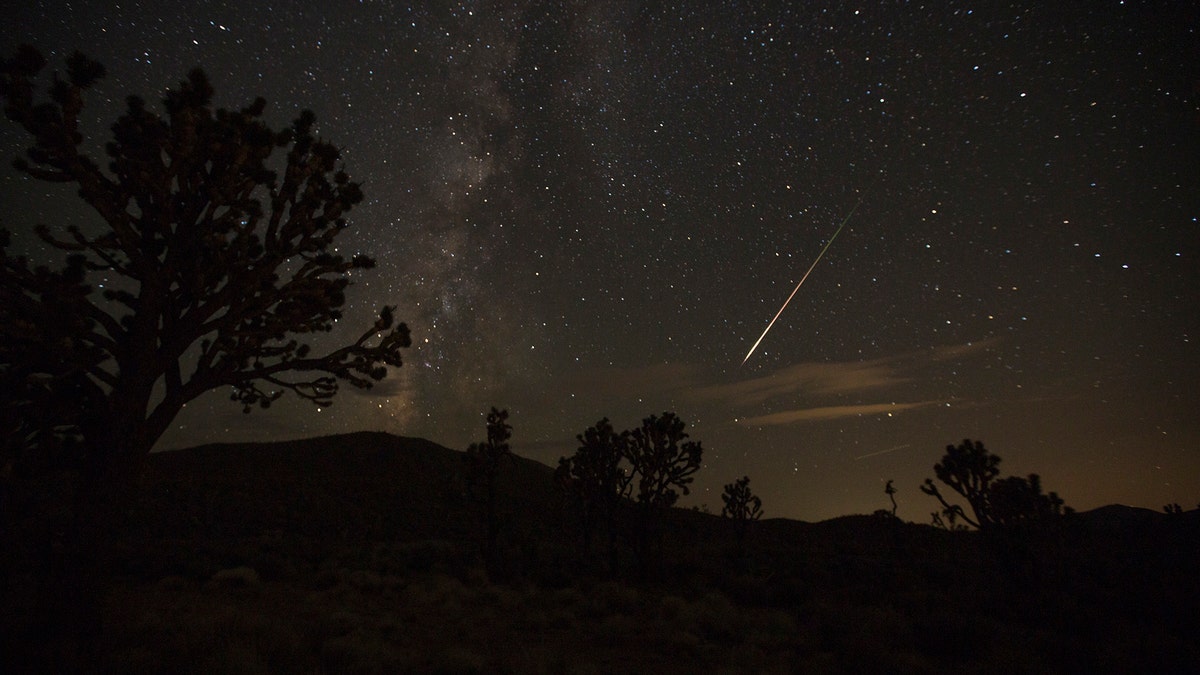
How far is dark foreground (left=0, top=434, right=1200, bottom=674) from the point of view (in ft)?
22.4

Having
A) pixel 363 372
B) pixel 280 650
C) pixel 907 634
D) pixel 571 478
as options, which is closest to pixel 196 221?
pixel 363 372

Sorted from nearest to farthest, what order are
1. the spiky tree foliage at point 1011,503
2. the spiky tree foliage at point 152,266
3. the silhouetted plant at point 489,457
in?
the spiky tree foliage at point 152,266 < the spiky tree foliage at point 1011,503 < the silhouetted plant at point 489,457

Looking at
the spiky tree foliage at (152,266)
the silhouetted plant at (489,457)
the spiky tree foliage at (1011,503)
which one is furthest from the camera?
the silhouetted plant at (489,457)

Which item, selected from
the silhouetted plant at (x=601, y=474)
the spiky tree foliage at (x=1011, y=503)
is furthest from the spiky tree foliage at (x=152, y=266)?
the spiky tree foliage at (x=1011, y=503)

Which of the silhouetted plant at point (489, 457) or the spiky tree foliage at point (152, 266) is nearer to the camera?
the spiky tree foliage at point (152, 266)

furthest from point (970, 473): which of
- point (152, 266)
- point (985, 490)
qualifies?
point (152, 266)

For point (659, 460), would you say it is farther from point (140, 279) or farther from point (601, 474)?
point (140, 279)

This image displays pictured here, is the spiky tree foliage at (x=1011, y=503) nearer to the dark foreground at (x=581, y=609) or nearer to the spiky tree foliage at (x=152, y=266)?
the dark foreground at (x=581, y=609)

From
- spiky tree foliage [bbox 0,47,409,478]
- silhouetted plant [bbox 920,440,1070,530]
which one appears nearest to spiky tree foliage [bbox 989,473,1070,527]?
silhouetted plant [bbox 920,440,1070,530]

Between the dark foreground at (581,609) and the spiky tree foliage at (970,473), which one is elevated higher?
the spiky tree foliage at (970,473)

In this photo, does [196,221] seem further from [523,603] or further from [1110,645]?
[1110,645]

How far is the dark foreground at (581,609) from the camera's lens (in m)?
6.82

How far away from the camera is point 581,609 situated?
11508mm

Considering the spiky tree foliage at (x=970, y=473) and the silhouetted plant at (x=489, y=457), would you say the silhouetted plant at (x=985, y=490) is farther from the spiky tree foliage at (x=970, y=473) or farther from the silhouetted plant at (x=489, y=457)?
the silhouetted plant at (x=489, y=457)
